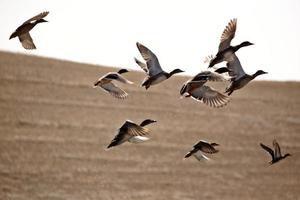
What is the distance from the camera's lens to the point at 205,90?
785 centimetres

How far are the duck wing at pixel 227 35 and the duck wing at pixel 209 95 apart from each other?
1.70 feet

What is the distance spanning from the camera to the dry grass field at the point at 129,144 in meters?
17.2

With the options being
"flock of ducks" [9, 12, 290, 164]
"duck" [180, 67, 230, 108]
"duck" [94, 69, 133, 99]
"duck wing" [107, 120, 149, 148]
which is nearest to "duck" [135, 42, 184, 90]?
"flock of ducks" [9, 12, 290, 164]

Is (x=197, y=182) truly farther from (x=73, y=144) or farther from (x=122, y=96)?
(x=122, y=96)

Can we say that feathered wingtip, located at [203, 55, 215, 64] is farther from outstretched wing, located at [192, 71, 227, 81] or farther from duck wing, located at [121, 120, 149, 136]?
duck wing, located at [121, 120, 149, 136]

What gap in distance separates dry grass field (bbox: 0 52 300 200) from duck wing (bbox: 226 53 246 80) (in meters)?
9.16

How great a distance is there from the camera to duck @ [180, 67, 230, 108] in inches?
286

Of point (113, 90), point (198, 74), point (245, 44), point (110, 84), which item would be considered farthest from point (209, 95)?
point (110, 84)

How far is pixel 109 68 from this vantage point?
2164 cm

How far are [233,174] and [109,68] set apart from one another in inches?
211

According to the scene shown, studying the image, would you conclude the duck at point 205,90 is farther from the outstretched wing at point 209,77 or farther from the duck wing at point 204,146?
the duck wing at point 204,146

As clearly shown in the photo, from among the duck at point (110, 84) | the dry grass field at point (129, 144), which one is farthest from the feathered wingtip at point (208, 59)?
the dry grass field at point (129, 144)

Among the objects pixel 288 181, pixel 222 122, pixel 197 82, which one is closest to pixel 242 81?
pixel 197 82

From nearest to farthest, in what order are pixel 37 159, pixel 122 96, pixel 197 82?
pixel 197 82 < pixel 122 96 < pixel 37 159
